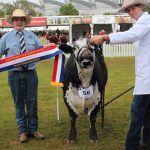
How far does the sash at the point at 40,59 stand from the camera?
20.2 ft

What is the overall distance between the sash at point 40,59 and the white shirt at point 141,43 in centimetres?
173

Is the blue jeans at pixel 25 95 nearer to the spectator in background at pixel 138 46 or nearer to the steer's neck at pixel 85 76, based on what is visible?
the steer's neck at pixel 85 76

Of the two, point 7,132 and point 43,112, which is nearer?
point 7,132

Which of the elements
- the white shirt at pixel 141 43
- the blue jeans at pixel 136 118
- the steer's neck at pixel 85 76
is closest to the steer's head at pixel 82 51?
the steer's neck at pixel 85 76

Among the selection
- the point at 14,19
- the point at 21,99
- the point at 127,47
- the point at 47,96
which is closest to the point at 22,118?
the point at 21,99

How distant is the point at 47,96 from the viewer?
1105cm

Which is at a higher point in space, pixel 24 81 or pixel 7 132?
pixel 24 81

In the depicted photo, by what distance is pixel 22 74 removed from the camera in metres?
6.39

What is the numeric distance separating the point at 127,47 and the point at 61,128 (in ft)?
59.7

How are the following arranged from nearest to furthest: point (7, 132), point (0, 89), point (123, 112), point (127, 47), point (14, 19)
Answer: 1. point (14, 19)
2. point (7, 132)
3. point (123, 112)
4. point (0, 89)
5. point (127, 47)

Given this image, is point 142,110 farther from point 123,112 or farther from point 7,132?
point 123,112

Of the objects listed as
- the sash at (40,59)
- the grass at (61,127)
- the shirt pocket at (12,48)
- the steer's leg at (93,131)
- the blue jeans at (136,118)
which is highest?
the shirt pocket at (12,48)

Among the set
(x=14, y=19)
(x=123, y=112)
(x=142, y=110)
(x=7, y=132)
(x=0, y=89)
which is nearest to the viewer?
(x=142, y=110)

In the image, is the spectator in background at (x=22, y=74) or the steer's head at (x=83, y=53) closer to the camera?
the steer's head at (x=83, y=53)
